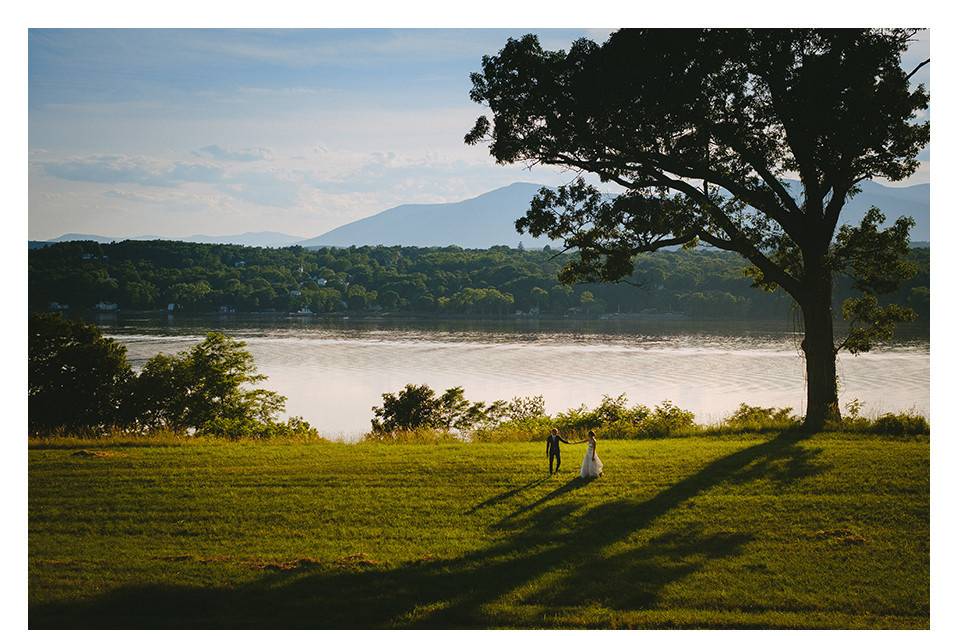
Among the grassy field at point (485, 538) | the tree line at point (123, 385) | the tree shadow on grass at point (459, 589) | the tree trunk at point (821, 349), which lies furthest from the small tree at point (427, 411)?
the tree shadow on grass at point (459, 589)

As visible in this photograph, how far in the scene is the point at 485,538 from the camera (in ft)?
36.3

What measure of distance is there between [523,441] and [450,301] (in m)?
64.4

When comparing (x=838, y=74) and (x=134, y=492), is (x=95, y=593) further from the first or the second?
(x=838, y=74)

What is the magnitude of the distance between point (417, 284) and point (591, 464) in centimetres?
7106

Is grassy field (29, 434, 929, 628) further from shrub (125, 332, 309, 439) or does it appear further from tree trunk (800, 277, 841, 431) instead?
shrub (125, 332, 309, 439)

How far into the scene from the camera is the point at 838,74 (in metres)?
15.7

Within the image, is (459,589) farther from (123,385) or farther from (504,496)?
(123,385)

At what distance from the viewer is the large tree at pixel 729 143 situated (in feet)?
52.2

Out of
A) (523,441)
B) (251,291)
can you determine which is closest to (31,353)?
(523,441)

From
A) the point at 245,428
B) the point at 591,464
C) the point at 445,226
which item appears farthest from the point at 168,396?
the point at 445,226

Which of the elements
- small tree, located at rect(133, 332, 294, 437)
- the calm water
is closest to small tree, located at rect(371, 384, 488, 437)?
the calm water

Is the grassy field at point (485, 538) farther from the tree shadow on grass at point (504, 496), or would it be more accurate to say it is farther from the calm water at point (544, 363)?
the calm water at point (544, 363)

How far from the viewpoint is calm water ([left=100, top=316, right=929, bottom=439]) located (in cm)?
3788

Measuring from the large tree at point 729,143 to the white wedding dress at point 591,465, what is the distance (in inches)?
217
